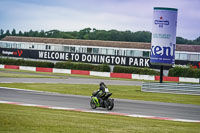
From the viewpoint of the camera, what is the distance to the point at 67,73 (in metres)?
58.0

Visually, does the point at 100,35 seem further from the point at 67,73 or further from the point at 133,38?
the point at 67,73

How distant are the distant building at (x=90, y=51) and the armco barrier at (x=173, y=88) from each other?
27911 mm

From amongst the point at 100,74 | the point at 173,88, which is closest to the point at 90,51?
the point at 100,74

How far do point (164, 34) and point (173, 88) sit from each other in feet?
14.1

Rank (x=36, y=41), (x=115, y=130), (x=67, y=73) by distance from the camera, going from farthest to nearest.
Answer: (x=36, y=41), (x=67, y=73), (x=115, y=130)

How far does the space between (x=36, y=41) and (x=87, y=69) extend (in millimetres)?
21484

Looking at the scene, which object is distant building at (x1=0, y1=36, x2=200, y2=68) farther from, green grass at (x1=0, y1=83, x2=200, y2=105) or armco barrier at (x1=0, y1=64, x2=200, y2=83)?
green grass at (x1=0, y1=83, x2=200, y2=105)

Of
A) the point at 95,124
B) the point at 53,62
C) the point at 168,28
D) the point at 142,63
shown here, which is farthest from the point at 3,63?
the point at 95,124

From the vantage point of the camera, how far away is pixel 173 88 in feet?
108

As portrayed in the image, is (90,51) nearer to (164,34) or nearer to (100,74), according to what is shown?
(100,74)

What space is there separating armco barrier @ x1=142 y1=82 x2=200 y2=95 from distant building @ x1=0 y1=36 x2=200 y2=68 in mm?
27911

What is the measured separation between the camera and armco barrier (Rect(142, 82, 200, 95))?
32281mm

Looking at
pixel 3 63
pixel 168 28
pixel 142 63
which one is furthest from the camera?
pixel 3 63

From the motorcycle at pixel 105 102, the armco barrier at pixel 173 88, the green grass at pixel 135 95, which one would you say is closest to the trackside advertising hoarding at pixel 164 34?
the armco barrier at pixel 173 88
